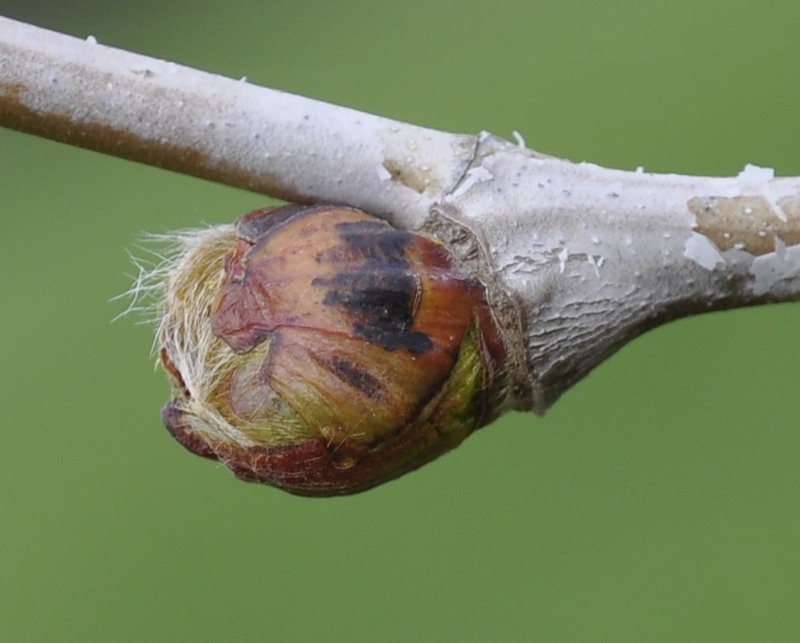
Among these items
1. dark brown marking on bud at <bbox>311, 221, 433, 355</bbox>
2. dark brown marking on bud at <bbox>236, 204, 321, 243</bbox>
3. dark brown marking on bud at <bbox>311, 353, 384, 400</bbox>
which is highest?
dark brown marking on bud at <bbox>236, 204, 321, 243</bbox>

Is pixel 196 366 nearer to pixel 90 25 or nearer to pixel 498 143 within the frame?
pixel 498 143

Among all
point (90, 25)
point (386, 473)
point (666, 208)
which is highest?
point (90, 25)

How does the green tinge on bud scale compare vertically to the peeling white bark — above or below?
below

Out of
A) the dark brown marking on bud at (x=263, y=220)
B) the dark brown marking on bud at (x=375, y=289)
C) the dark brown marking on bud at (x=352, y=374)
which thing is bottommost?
the dark brown marking on bud at (x=352, y=374)

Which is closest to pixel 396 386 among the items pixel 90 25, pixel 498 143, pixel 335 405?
pixel 335 405

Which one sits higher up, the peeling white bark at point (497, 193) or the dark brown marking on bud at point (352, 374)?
the peeling white bark at point (497, 193)
